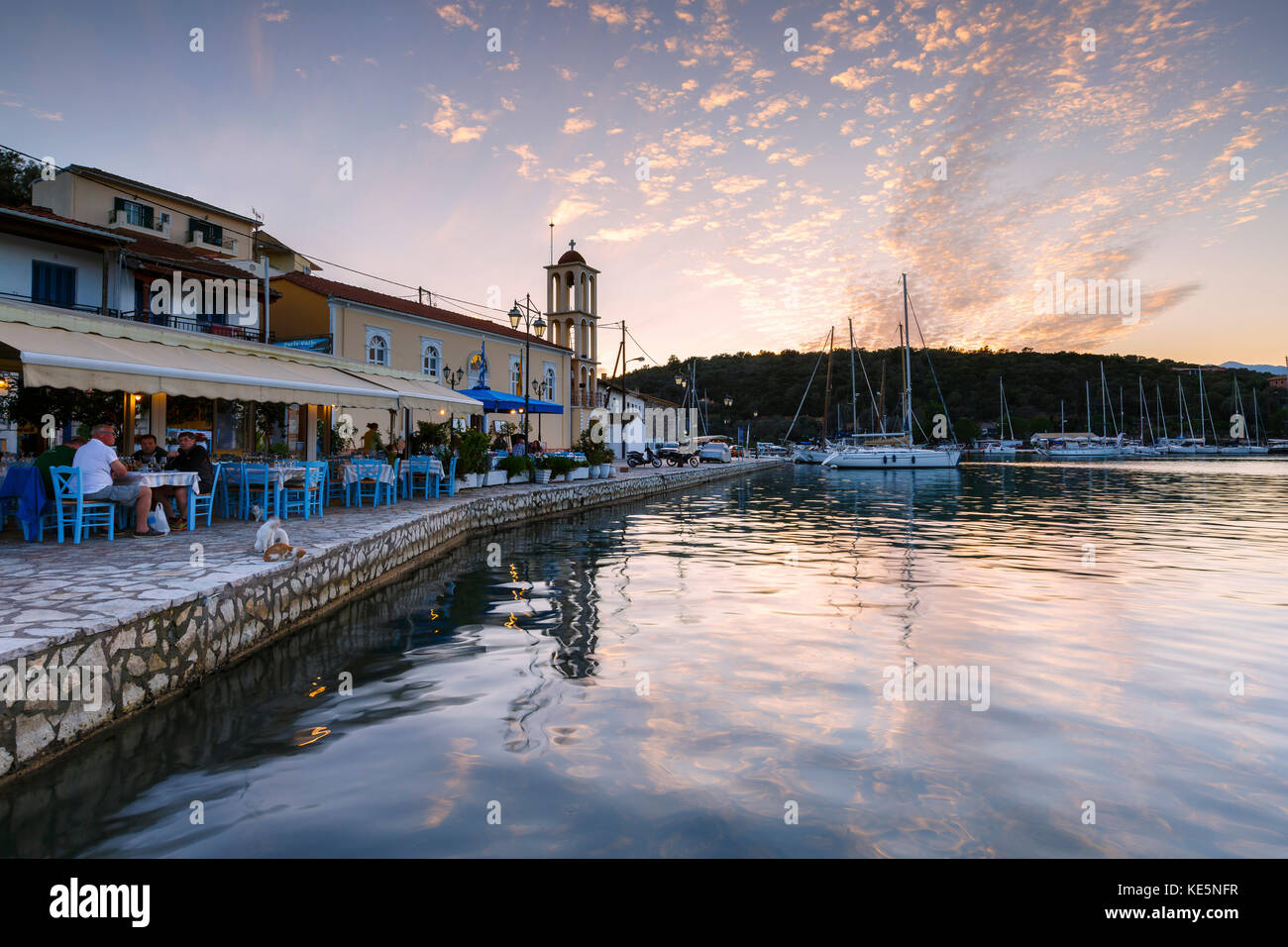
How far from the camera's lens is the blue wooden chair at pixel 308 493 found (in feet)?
34.0

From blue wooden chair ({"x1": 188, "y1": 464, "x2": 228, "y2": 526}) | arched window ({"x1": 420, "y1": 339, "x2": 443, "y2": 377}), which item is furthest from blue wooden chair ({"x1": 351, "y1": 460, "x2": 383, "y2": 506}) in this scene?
arched window ({"x1": 420, "y1": 339, "x2": 443, "y2": 377})

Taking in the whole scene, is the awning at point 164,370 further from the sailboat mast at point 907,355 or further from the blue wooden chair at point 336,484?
the sailboat mast at point 907,355

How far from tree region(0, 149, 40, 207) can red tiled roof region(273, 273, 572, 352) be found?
55.3 feet

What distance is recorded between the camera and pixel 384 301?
81.0 ft

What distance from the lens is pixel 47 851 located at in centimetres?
294

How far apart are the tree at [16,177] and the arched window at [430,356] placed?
20.1 m

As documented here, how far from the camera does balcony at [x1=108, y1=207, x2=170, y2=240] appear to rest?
2891 cm

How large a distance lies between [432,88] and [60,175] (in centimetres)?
2167

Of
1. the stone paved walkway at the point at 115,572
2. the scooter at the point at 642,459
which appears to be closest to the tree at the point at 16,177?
the scooter at the point at 642,459

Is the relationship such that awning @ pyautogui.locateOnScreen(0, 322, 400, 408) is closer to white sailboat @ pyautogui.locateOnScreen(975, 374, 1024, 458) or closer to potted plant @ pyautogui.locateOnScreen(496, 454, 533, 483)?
potted plant @ pyautogui.locateOnScreen(496, 454, 533, 483)

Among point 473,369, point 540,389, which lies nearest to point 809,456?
point 540,389
